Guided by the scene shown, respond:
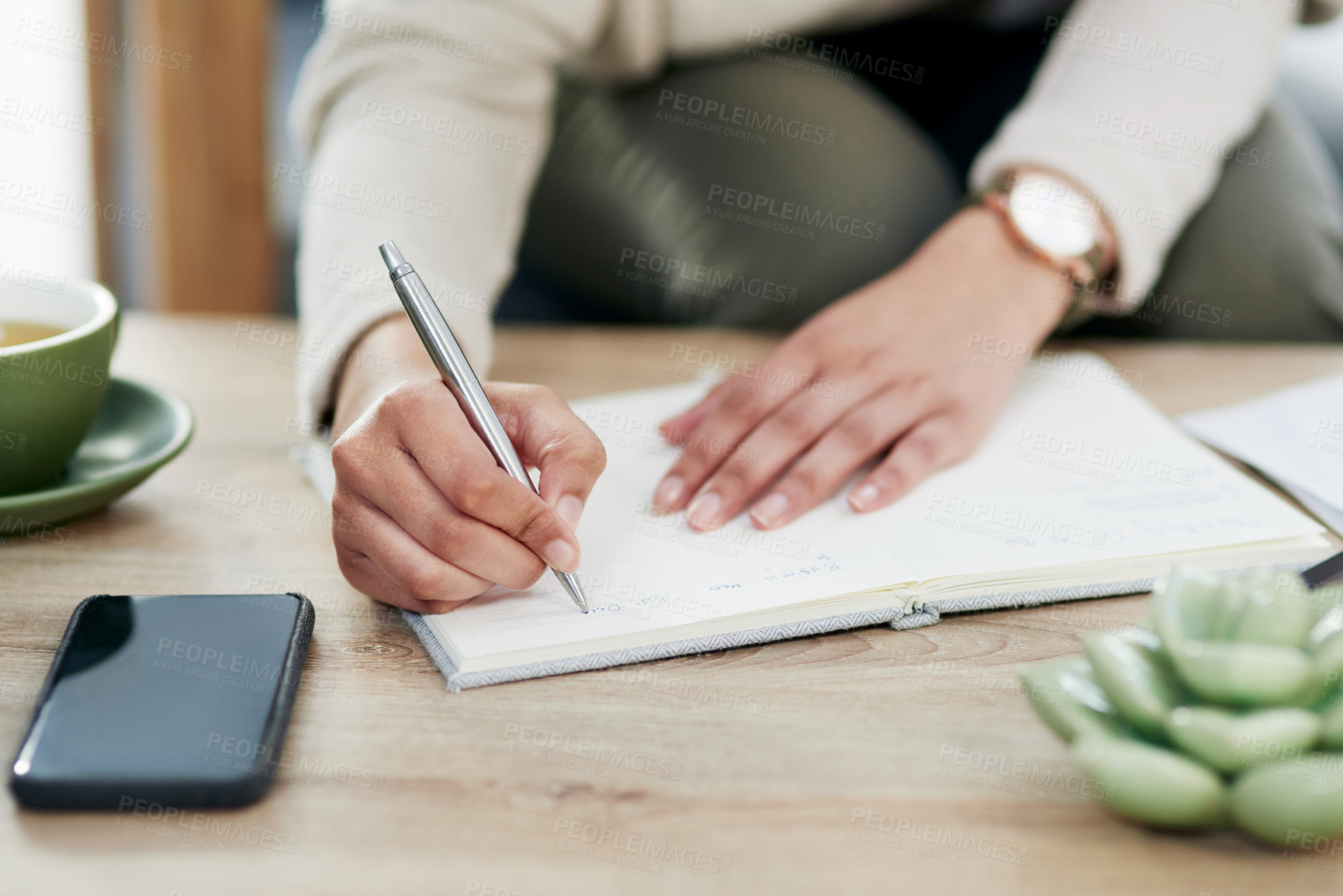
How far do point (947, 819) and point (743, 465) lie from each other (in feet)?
0.90

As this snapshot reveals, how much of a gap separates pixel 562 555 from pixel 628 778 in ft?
0.37

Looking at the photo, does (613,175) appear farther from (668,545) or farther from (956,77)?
(668,545)

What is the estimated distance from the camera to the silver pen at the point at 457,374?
523 mm

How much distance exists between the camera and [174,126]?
157 centimetres

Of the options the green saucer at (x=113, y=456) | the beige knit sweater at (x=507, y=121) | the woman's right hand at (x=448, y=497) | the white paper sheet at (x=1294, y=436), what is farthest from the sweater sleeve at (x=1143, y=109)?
the green saucer at (x=113, y=456)

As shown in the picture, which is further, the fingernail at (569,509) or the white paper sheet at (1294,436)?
the white paper sheet at (1294,436)

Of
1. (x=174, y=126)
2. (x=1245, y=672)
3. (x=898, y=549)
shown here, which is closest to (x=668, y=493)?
(x=898, y=549)

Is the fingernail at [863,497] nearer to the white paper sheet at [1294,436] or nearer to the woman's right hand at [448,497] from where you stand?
the woman's right hand at [448,497]

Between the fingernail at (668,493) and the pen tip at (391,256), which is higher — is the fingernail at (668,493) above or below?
below

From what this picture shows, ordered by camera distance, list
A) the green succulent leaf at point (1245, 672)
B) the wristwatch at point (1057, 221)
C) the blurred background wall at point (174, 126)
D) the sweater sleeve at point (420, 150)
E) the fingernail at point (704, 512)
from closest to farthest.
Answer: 1. the green succulent leaf at point (1245, 672)
2. the fingernail at point (704, 512)
3. the sweater sleeve at point (420, 150)
4. the wristwatch at point (1057, 221)
5. the blurred background wall at point (174, 126)

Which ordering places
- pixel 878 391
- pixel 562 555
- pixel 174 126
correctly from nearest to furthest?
pixel 562 555, pixel 878 391, pixel 174 126

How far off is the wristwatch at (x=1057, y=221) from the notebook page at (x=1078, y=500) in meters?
0.13

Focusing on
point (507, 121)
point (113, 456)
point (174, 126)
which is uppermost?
point (507, 121)

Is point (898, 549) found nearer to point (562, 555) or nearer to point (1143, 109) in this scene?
point (562, 555)
